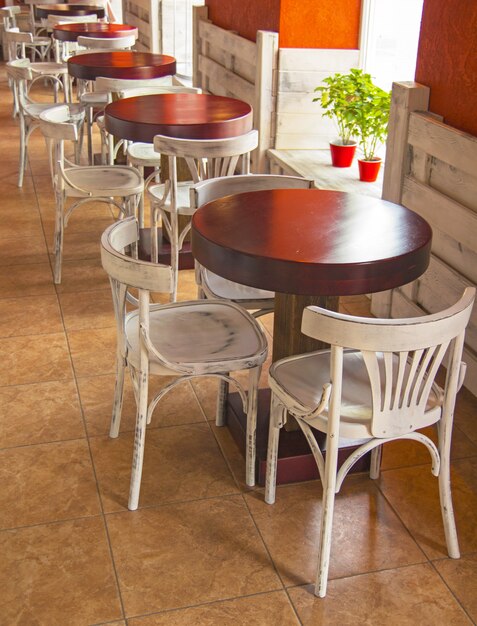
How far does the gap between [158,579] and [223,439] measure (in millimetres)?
730

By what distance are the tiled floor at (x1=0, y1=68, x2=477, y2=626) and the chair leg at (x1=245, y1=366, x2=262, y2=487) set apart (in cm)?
11

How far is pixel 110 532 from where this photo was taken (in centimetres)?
243

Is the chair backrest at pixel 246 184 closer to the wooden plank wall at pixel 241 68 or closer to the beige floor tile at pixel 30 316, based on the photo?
the beige floor tile at pixel 30 316

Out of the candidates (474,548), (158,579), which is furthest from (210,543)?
(474,548)

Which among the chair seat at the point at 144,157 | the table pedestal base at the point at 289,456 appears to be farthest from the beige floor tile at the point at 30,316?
the table pedestal base at the point at 289,456

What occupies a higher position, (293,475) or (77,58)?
(77,58)

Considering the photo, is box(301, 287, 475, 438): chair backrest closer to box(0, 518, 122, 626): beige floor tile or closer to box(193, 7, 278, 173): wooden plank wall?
box(0, 518, 122, 626): beige floor tile

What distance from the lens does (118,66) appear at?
5.22m

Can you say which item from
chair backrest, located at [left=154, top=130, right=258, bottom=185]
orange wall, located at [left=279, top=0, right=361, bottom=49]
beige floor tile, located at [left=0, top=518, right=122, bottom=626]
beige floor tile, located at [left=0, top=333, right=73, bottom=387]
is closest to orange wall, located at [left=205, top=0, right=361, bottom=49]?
orange wall, located at [left=279, top=0, right=361, bottom=49]

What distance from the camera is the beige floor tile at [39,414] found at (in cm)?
291

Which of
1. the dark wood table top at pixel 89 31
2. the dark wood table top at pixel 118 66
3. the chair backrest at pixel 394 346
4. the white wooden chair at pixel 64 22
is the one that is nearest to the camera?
the chair backrest at pixel 394 346

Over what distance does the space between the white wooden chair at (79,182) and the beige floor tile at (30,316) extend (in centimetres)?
25

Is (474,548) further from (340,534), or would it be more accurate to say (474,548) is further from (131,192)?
(131,192)

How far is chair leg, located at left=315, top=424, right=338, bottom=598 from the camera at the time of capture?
7.00 ft
